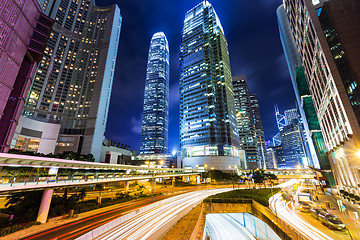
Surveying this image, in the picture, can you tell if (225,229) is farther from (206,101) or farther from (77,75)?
(77,75)

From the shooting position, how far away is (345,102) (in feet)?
106

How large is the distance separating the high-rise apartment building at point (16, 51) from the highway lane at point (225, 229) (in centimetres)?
6057

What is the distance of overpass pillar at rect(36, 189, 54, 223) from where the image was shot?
21.0 metres

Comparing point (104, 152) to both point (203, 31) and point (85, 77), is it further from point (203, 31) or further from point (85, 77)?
point (203, 31)

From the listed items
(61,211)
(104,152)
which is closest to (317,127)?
(61,211)

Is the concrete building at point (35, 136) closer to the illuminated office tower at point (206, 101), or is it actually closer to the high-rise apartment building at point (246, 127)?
the illuminated office tower at point (206, 101)

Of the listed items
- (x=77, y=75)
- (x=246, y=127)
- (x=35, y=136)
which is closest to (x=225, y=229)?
(x=35, y=136)

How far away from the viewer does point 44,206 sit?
2153 cm

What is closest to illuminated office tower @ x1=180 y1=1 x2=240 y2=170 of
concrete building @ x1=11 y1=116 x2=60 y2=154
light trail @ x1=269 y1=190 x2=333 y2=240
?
light trail @ x1=269 y1=190 x2=333 y2=240

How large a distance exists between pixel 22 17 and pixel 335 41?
3408 inches

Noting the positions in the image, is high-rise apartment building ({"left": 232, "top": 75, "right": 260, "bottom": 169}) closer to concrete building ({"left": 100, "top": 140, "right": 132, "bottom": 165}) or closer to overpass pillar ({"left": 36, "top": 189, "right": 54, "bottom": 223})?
concrete building ({"left": 100, "top": 140, "right": 132, "bottom": 165})

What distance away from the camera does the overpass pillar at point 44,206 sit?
21016 mm

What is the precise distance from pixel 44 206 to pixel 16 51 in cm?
4961

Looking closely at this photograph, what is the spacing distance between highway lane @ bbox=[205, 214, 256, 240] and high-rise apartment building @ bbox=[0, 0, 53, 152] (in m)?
60.6
